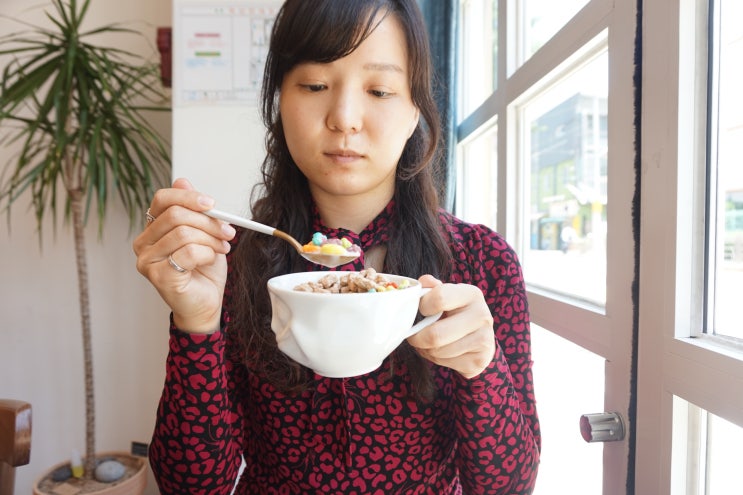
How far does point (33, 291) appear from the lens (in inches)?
113

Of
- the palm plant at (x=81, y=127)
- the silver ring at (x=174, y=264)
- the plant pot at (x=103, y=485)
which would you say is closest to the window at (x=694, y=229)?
the silver ring at (x=174, y=264)

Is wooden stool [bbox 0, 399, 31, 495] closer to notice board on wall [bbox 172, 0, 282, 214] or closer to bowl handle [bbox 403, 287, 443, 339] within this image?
bowl handle [bbox 403, 287, 443, 339]

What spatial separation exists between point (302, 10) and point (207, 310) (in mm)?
530

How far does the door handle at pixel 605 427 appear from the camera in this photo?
2.80ft

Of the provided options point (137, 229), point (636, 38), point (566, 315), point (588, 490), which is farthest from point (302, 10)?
point (137, 229)

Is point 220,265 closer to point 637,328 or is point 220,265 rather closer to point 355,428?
point 355,428

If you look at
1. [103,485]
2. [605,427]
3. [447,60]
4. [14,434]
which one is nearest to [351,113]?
[605,427]

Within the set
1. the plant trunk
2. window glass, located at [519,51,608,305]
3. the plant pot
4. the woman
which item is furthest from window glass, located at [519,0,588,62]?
the plant pot

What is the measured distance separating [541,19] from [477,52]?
38.5 inches

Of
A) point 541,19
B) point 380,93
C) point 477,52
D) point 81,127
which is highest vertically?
point 477,52

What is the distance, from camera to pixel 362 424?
2.95 ft

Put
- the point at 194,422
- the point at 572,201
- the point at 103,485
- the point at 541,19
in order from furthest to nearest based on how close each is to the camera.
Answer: the point at 103,485, the point at 541,19, the point at 572,201, the point at 194,422

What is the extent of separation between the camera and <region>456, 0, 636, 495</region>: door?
0.86m

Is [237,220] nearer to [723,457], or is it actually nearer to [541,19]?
[723,457]
